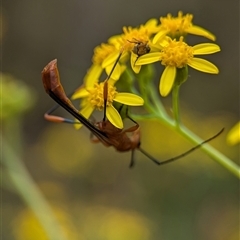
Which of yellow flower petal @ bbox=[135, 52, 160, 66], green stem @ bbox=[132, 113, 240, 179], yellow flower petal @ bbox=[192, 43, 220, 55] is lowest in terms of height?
green stem @ bbox=[132, 113, 240, 179]

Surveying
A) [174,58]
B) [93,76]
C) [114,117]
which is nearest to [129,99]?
[114,117]

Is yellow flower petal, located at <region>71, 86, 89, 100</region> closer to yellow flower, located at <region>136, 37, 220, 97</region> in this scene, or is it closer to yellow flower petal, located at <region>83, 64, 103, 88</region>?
yellow flower petal, located at <region>83, 64, 103, 88</region>

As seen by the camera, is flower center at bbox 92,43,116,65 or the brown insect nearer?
the brown insect

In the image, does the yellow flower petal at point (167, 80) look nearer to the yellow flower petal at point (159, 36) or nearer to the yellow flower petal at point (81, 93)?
the yellow flower petal at point (159, 36)

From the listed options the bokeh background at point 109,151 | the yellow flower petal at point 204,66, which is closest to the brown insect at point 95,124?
the yellow flower petal at point 204,66

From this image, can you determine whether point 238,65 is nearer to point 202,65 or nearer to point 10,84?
point 10,84

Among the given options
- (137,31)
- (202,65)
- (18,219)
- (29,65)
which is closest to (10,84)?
(18,219)

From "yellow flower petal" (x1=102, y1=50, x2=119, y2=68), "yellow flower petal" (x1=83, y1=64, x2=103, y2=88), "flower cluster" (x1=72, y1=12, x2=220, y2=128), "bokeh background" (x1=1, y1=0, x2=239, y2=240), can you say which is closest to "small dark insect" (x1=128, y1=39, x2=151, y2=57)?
"flower cluster" (x1=72, y1=12, x2=220, y2=128)

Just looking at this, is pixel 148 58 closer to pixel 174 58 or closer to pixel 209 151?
pixel 174 58
